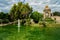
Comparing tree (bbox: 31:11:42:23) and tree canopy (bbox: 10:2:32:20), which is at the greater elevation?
tree canopy (bbox: 10:2:32:20)

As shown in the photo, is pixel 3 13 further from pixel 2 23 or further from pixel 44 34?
pixel 44 34

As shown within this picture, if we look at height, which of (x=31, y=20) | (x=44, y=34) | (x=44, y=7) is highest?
(x=44, y=7)

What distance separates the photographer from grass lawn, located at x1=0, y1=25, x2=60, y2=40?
4157 mm

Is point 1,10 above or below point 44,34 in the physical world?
above

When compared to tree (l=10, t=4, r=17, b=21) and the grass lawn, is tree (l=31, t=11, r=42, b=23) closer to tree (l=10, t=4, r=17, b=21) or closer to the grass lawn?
the grass lawn

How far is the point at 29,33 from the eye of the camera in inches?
170

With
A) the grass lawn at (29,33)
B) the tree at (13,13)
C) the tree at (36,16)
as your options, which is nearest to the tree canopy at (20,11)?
the tree at (13,13)

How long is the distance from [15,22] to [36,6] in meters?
0.58

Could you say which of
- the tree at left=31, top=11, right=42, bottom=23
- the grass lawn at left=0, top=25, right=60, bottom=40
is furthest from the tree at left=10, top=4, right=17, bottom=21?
the tree at left=31, top=11, right=42, bottom=23

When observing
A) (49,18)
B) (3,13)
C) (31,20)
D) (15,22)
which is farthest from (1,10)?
(49,18)

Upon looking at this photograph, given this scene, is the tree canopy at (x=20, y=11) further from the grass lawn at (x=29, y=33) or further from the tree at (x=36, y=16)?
the grass lawn at (x=29, y=33)

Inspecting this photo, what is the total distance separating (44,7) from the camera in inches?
175

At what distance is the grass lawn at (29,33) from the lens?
13.6ft

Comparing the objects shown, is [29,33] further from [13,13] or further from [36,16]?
[13,13]
